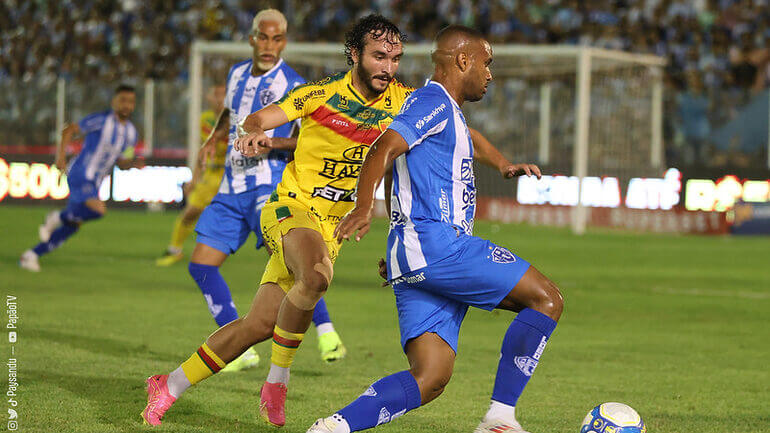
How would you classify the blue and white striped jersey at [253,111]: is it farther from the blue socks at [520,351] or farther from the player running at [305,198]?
the blue socks at [520,351]

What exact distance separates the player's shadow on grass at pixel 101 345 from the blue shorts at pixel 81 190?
5202mm

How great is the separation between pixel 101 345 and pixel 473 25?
58.9 ft

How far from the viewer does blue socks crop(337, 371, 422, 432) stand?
163 inches

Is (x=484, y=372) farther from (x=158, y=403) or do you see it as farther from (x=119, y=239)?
(x=119, y=239)

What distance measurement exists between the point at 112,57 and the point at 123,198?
4195mm

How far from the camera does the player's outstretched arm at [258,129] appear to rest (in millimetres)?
4875

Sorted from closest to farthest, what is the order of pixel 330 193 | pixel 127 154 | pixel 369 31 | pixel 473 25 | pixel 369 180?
pixel 369 180 → pixel 369 31 → pixel 330 193 → pixel 127 154 → pixel 473 25

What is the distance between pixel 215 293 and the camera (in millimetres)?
6746

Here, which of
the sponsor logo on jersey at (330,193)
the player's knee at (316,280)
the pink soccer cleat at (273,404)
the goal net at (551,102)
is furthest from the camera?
the goal net at (551,102)

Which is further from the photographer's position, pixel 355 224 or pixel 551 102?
pixel 551 102

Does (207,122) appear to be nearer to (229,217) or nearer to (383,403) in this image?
(229,217)

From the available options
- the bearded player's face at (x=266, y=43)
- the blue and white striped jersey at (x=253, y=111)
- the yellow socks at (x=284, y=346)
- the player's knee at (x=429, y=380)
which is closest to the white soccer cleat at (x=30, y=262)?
the blue and white striped jersey at (x=253, y=111)

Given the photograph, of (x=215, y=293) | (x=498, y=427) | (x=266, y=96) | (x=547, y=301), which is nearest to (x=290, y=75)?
(x=266, y=96)

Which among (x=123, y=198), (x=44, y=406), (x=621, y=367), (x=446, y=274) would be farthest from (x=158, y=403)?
(x=123, y=198)
